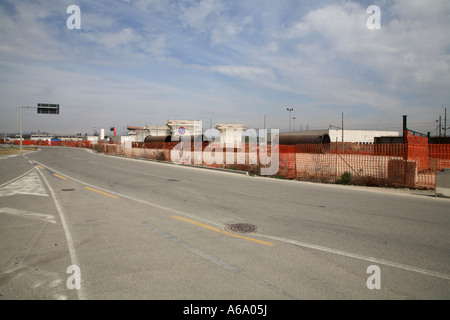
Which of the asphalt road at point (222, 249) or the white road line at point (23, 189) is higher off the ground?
the white road line at point (23, 189)

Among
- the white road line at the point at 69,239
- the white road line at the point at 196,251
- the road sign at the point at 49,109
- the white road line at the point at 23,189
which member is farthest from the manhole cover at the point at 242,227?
the road sign at the point at 49,109

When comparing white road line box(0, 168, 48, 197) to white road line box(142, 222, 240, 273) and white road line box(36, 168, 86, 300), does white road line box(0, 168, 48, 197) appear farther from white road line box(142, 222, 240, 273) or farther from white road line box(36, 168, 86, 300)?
white road line box(142, 222, 240, 273)

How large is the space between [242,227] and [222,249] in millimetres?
1340

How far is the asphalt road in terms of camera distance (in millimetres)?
3416

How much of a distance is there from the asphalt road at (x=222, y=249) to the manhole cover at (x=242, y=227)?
0.26ft

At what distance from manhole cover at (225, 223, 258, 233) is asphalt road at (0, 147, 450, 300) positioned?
78 mm

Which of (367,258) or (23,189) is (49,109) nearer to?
(23,189)

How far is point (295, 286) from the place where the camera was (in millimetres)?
3445

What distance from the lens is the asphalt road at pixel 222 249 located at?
342cm

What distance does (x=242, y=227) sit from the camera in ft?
19.5

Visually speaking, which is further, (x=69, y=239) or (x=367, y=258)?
(x=69, y=239)

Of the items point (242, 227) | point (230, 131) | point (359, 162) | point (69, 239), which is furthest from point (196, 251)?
point (230, 131)

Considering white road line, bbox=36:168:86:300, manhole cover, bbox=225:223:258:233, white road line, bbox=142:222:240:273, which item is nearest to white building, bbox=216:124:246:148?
white road line, bbox=36:168:86:300

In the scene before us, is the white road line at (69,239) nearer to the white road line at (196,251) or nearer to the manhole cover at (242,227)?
the white road line at (196,251)
